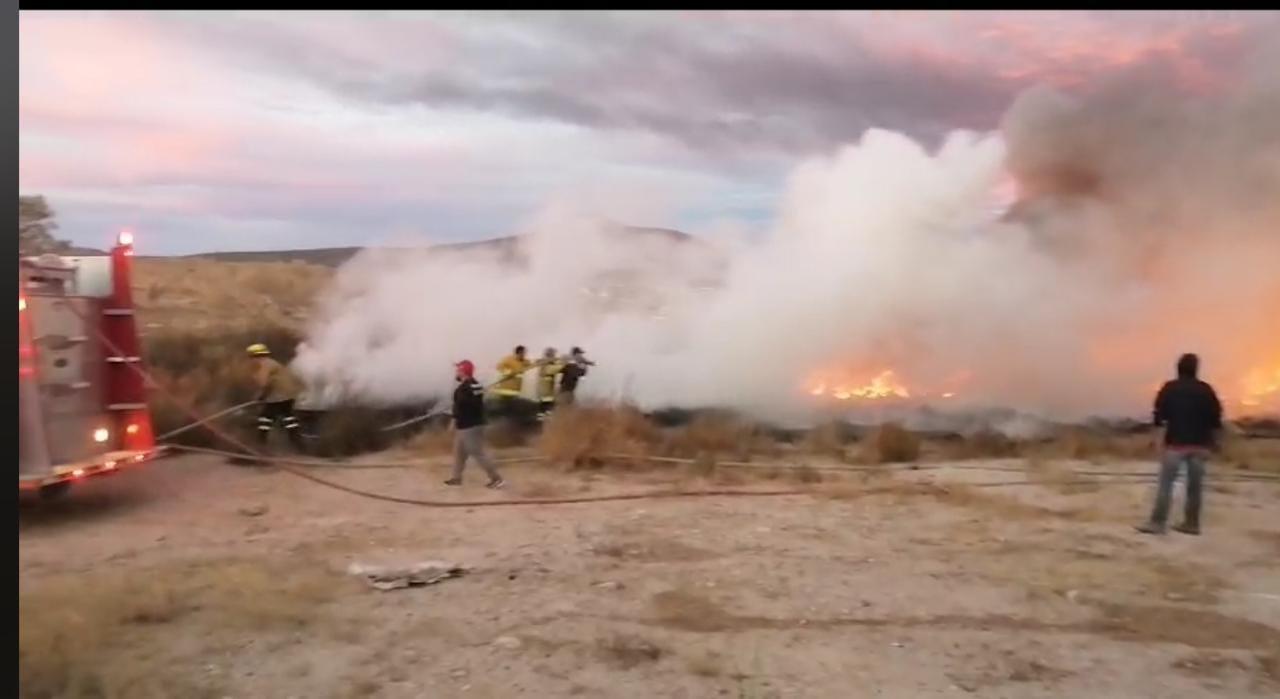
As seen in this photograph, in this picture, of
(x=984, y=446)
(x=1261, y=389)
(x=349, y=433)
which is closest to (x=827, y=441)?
(x=984, y=446)

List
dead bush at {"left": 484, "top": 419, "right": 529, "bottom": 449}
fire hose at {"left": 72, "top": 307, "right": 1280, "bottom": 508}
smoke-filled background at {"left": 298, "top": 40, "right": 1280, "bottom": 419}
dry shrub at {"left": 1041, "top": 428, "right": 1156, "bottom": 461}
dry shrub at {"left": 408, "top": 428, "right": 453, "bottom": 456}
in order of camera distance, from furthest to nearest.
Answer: dry shrub at {"left": 1041, "top": 428, "right": 1156, "bottom": 461}, smoke-filled background at {"left": 298, "top": 40, "right": 1280, "bottom": 419}, dead bush at {"left": 484, "top": 419, "right": 529, "bottom": 449}, dry shrub at {"left": 408, "top": 428, "right": 453, "bottom": 456}, fire hose at {"left": 72, "top": 307, "right": 1280, "bottom": 508}

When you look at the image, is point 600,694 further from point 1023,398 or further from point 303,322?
point 1023,398

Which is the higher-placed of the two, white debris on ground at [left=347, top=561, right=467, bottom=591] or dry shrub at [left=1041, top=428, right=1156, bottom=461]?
dry shrub at [left=1041, top=428, right=1156, bottom=461]

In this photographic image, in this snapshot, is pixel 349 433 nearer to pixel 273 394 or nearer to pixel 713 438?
pixel 273 394

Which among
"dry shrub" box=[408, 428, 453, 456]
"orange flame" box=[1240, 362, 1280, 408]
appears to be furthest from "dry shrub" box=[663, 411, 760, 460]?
"orange flame" box=[1240, 362, 1280, 408]

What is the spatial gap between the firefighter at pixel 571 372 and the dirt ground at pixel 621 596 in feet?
1.92

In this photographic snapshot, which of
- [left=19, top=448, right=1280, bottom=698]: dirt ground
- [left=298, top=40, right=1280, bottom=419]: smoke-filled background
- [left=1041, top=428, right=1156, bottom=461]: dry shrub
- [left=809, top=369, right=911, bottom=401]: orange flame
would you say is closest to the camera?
[left=19, top=448, right=1280, bottom=698]: dirt ground

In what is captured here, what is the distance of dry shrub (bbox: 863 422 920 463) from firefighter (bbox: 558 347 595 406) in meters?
1.47

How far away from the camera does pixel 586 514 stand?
4.10 m

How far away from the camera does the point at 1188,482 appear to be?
4.43 meters

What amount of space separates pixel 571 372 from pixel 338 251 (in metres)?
1.28

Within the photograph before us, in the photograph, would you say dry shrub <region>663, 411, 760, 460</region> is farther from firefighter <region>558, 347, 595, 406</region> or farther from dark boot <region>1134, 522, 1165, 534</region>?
dark boot <region>1134, 522, 1165, 534</region>

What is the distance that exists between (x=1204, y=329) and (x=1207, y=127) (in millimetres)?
1098

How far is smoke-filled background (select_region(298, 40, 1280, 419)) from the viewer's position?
4.72m
